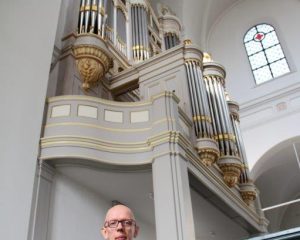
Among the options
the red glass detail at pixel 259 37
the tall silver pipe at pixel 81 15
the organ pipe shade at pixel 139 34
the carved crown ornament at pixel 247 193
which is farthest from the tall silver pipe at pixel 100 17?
the red glass detail at pixel 259 37

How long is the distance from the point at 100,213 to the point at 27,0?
3384 millimetres

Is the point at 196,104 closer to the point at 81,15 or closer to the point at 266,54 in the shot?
the point at 81,15

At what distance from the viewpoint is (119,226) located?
1.87 meters

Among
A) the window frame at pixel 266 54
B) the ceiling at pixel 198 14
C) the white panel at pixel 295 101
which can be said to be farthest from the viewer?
the ceiling at pixel 198 14

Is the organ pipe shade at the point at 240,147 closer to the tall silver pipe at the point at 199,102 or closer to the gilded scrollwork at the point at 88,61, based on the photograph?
the tall silver pipe at the point at 199,102

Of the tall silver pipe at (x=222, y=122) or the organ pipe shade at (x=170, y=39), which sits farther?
the organ pipe shade at (x=170, y=39)

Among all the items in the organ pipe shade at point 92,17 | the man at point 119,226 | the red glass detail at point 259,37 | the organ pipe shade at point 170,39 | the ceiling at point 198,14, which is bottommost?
the man at point 119,226

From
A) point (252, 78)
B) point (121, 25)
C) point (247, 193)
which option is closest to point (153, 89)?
point (121, 25)

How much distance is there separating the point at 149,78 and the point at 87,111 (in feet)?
6.01

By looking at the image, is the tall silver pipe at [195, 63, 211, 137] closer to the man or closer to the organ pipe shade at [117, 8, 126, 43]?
the organ pipe shade at [117, 8, 126, 43]

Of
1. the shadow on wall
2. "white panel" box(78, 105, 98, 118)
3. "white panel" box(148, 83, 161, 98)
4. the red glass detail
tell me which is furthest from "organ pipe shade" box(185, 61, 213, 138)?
the red glass detail

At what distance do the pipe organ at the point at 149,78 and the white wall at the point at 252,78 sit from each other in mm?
2708

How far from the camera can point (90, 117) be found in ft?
18.9

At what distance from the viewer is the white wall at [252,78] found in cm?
1180
